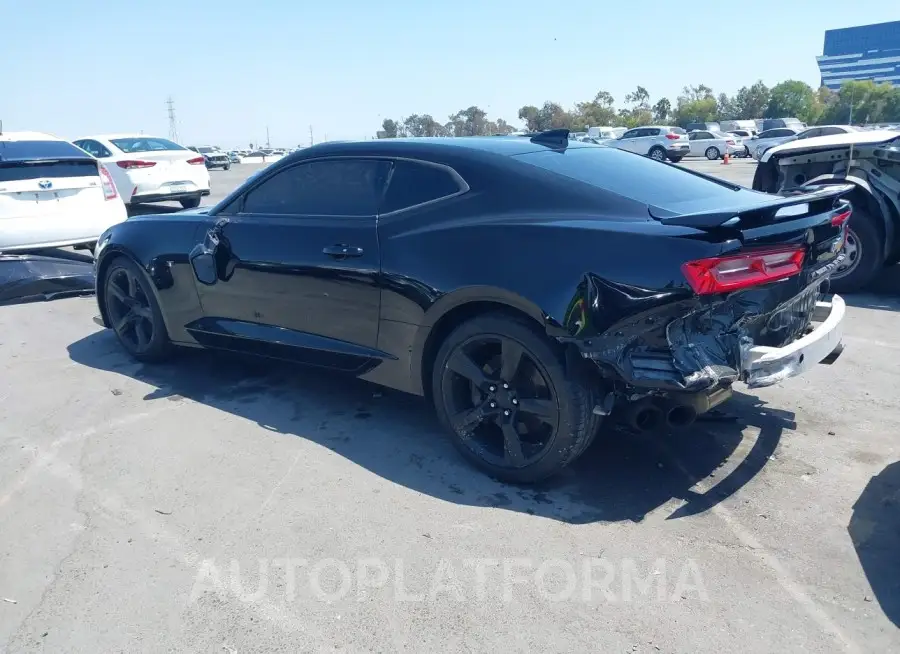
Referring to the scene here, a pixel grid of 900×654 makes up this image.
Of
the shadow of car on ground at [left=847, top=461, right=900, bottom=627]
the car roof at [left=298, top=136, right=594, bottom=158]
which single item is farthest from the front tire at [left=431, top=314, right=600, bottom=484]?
the shadow of car on ground at [left=847, top=461, right=900, bottom=627]

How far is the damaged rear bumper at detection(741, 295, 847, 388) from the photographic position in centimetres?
326

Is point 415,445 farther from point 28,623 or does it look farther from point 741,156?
point 741,156

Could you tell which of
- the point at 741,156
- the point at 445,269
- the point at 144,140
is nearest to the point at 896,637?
the point at 445,269

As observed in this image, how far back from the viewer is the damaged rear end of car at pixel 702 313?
10.0 ft

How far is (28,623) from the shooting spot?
107 inches

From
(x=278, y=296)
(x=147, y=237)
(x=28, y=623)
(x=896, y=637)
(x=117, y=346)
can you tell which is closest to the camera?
(x=896, y=637)

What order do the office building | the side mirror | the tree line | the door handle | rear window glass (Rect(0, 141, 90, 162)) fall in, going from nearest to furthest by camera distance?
the door handle < the side mirror < rear window glass (Rect(0, 141, 90, 162)) < the tree line < the office building

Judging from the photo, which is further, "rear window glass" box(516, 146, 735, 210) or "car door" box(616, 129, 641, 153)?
"car door" box(616, 129, 641, 153)

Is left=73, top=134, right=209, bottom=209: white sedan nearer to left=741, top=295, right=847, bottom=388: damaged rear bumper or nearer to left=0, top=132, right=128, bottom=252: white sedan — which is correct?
left=0, top=132, right=128, bottom=252: white sedan

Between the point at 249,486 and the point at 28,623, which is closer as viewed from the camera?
the point at 28,623

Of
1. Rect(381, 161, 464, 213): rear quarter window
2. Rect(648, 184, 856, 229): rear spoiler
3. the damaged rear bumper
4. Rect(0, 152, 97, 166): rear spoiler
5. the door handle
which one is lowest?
the damaged rear bumper

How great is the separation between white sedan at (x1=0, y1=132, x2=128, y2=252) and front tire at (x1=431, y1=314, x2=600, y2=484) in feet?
20.3

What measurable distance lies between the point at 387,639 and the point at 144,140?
14707mm

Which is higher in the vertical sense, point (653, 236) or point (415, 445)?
point (653, 236)
